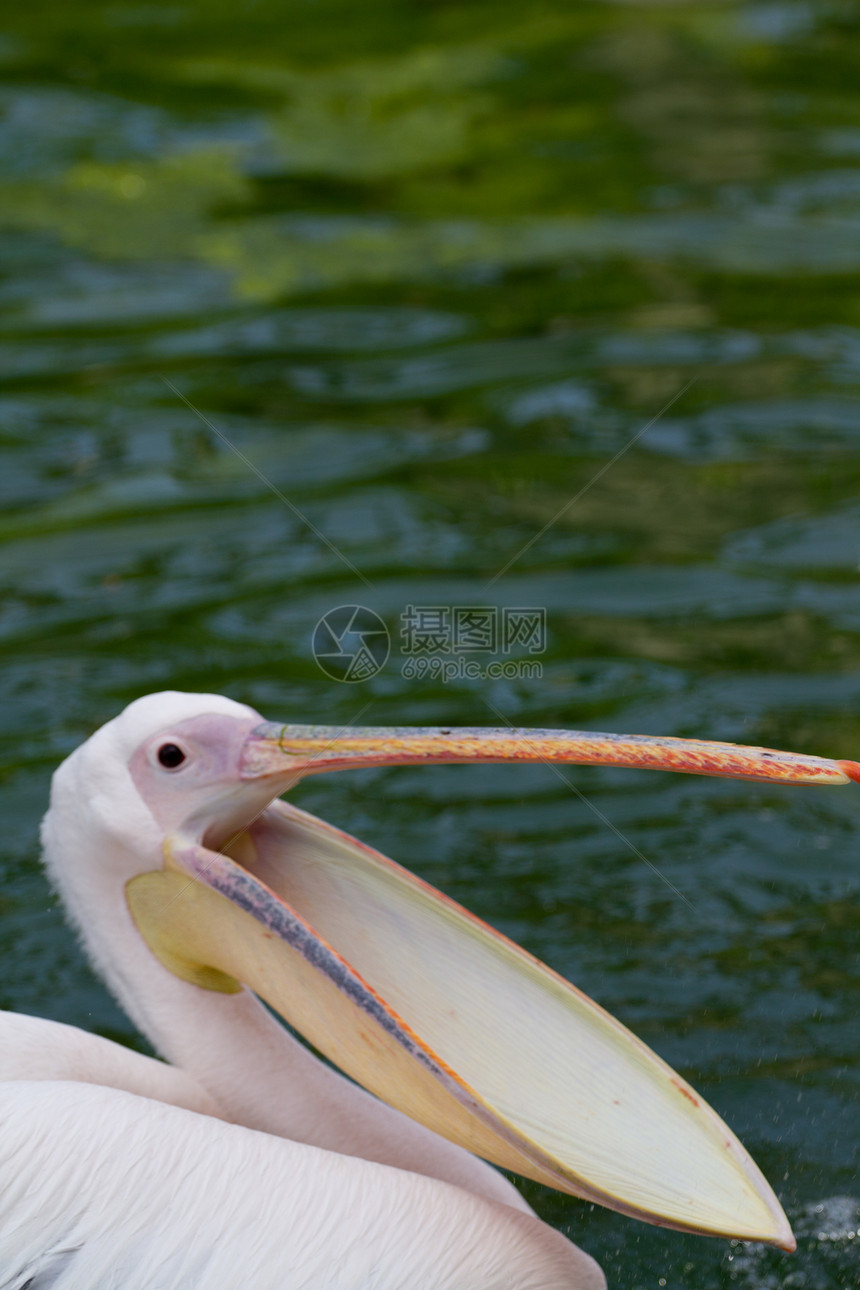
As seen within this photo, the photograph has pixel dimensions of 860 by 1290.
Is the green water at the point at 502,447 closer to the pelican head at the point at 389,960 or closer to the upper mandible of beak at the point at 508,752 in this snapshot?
the pelican head at the point at 389,960

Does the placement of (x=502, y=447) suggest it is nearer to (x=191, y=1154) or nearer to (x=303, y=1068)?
(x=303, y=1068)

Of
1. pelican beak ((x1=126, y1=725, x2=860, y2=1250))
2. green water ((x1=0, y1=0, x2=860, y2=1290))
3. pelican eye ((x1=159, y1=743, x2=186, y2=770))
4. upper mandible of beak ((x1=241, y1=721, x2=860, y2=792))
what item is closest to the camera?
upper mandible of beak ((x1=241, y1=721, x2=860, y2=792))

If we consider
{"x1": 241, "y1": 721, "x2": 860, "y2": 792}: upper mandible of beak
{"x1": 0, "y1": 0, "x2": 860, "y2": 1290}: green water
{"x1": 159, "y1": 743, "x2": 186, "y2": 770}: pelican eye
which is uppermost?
{"x1": 241, "y1": 721, "x2": 860, "y2": 792}: upper mandible of beak

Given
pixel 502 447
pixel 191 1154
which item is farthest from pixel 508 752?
pixel 502 447

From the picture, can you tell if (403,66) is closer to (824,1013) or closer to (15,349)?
(15,349)

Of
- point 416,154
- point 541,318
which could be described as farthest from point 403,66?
point 541,318

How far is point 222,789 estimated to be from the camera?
7.64ft

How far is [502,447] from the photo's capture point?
204 inches

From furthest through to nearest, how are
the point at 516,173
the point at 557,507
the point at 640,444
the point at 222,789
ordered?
the point at 516,173 → the point at 640,444 → the point at 557,507 → the point at 222,789

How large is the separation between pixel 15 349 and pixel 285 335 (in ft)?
3.22

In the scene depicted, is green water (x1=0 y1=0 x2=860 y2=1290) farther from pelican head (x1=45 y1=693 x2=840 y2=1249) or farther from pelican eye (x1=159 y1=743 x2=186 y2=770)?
pelican eye (x1=159 y1=743 x2=186 y2=770)

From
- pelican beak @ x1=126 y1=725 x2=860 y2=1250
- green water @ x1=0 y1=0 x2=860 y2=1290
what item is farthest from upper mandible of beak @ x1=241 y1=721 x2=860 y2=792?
green water @ x1=0 y1=0 x2=860 y2=1290

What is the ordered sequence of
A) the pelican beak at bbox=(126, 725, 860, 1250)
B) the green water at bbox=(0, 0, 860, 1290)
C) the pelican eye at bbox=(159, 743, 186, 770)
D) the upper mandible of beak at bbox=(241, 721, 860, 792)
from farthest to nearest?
the green water at bbox=(0, 0, 860, 1290), the pelican eye at bbox=(159, 743, 186, 770), the pelican beak at bbox=(126, 725, 860, 1250), the upper mandible of beak at bbox=(241, 721, 860, 792)

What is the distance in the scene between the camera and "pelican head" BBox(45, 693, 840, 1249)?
82.9 inches
